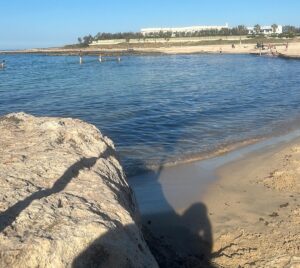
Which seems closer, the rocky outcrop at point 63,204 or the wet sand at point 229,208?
the rocky outcrop at point 63,204

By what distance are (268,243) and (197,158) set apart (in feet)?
21.9

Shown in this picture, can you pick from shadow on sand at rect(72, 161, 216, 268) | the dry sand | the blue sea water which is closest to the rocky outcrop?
shadow on sand at rect(72, 161, 216, 268)

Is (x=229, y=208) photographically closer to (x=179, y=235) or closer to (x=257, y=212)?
(x=257, y=212)

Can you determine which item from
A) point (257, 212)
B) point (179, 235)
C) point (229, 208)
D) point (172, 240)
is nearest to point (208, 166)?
point (229, 208)

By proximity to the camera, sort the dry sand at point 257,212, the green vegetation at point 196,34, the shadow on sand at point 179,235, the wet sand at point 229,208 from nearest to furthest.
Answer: the shadow on sand at point 179,235 → the dry sand at point 257,212 → the wet sand at point 229,208 → the green vegetation at point 196,34

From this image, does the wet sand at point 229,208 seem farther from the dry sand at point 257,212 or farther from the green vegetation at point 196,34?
the green vegetation at point 196,34

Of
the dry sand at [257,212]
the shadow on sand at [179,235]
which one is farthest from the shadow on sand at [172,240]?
the dry sand at [257,212]

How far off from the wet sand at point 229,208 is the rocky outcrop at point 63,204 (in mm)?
1911

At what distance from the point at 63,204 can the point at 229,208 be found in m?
5.21

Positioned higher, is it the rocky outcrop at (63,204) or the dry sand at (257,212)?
the rocky outcrop at (63,204)

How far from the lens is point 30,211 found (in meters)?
4.19

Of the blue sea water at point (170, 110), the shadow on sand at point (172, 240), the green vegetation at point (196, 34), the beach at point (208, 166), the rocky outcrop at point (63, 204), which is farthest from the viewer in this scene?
the green vegetation at point (196, 34)

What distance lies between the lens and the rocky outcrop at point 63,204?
383cm

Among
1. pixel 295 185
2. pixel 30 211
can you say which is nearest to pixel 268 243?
pixel 295 185
